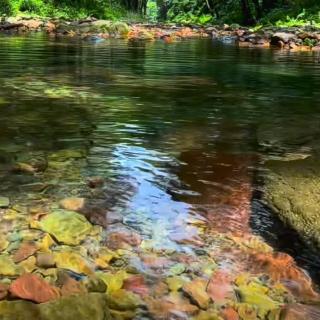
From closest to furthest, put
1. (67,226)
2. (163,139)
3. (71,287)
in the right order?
(71,287), (67,226), (163,139)

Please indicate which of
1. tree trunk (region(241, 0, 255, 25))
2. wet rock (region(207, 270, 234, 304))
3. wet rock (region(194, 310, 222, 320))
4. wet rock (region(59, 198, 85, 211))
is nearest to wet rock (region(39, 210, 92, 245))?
wet rock (region(59, 198, 85, 211))

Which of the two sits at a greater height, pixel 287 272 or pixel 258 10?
pixel 258 10

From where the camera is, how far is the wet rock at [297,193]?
13.2ft

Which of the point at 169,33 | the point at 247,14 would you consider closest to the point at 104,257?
the point at 169,33

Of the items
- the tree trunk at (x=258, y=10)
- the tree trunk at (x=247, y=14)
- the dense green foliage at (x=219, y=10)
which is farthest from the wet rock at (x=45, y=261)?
the tree trunk at (x=258, y=10)

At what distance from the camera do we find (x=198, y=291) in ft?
10.6

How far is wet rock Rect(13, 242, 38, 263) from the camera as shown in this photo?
11.4ft

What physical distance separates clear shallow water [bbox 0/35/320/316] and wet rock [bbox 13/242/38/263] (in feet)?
2.28

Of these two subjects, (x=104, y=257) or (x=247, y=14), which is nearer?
(x=104, y=257)

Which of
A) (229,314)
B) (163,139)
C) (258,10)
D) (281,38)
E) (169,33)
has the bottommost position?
(229,314)

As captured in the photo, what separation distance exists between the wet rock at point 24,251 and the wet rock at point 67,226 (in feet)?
0.66

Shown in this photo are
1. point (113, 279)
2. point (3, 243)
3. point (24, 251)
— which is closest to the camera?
point (113, 279)

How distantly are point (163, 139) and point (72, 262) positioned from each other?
3192 millimetres

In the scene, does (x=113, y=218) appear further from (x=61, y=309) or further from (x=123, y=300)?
(x=61, y=309)
